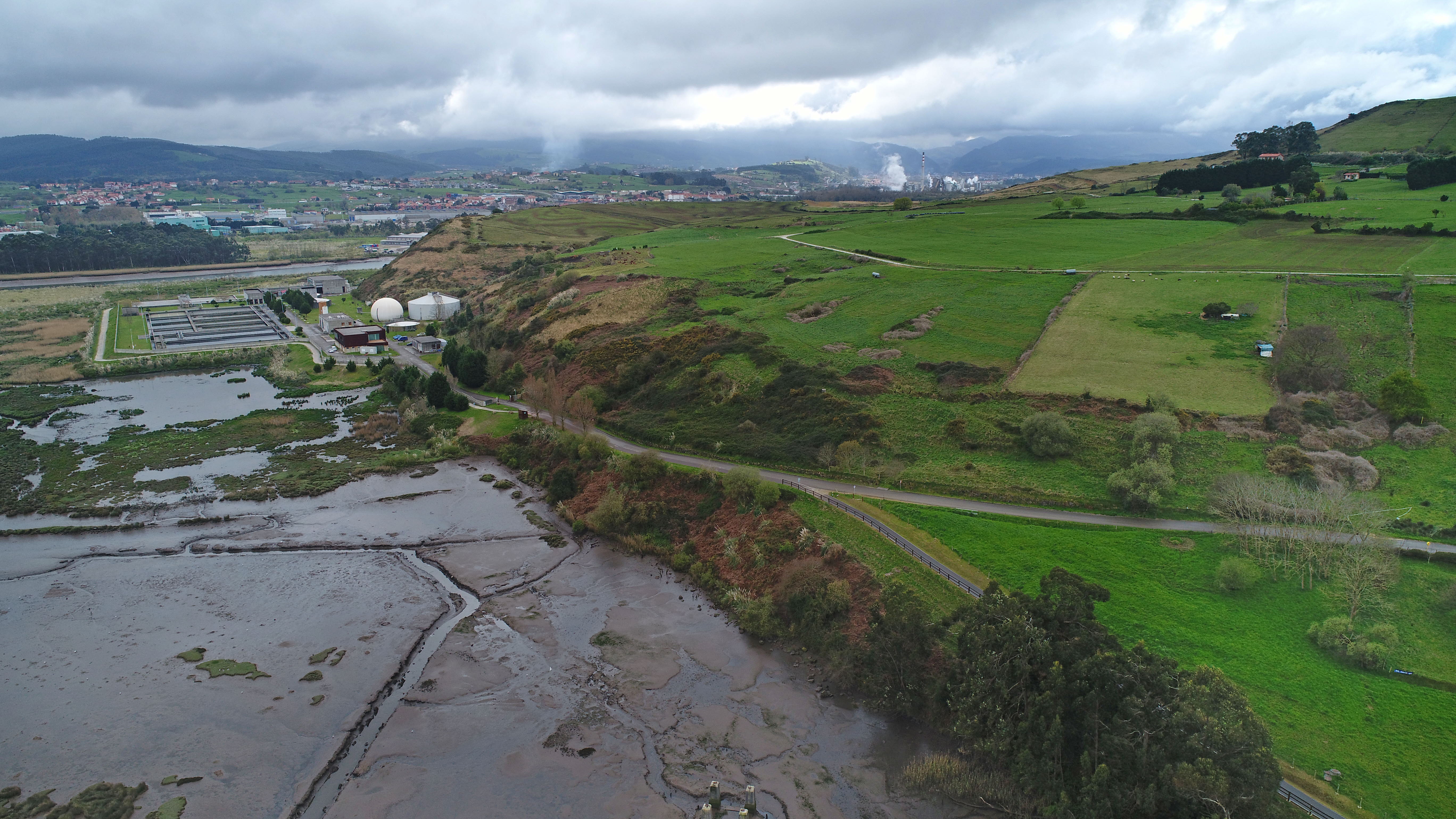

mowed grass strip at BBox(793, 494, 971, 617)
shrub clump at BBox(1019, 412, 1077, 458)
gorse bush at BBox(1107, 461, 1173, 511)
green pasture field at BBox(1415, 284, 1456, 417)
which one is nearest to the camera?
mowed grass strip at BBox(793, 494, 971, 617)

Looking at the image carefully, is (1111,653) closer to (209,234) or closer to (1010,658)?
(1010,658)

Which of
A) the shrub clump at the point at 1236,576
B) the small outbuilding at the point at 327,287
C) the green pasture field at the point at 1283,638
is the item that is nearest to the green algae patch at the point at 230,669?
the green pasture field at the point at 1283,638

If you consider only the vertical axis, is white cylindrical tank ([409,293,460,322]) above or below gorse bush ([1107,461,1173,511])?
above

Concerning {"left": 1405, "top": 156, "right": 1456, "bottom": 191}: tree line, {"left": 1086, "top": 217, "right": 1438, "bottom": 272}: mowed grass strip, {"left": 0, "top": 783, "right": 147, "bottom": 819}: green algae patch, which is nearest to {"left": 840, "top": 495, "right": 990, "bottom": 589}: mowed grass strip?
{"left": 0, "top": 783, "right": 147, "bottom": 819}: green algae patch

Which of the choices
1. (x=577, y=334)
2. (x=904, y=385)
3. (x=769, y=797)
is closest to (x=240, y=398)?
(x=577, y=334)

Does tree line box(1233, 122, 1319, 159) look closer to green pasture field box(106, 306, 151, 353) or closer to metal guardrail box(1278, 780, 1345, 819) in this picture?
metal guardrail box(1278, 780, 1345, 819)

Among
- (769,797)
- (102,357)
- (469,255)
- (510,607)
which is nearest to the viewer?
(769,797)

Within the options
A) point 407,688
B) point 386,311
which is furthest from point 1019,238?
point 386,311
